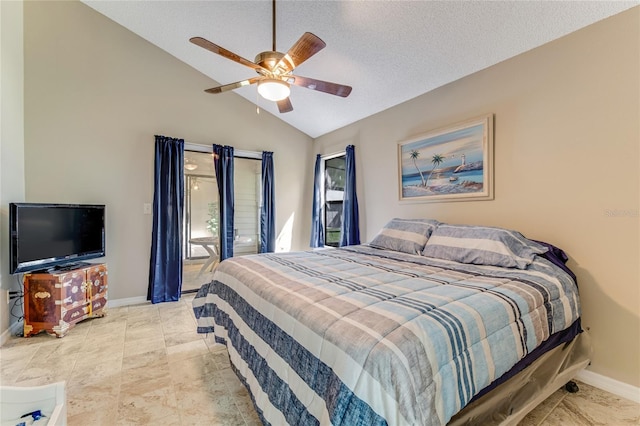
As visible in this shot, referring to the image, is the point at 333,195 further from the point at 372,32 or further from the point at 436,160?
the point at 372,32


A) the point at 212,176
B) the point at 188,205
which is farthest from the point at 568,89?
the point at 188,205

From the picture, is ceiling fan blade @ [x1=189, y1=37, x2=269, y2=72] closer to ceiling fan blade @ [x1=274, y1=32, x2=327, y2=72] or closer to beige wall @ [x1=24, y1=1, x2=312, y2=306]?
ceiling fan blade @ [x1=274, y1=32, x2=327, y2=72]

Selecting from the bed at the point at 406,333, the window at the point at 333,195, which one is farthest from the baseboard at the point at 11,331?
the window at the point at 333,195

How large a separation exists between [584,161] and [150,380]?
345 cm

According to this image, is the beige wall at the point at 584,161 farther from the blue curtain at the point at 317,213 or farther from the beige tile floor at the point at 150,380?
the blue curtain at the point at 317,213

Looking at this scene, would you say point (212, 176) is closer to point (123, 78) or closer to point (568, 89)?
point (123, 78)

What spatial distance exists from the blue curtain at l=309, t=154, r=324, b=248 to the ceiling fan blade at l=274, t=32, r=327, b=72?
2.74 metres

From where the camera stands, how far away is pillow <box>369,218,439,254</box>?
103 inches

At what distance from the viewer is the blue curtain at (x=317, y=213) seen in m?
4.60

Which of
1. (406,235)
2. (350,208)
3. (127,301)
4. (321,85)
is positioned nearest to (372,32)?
(321,85)

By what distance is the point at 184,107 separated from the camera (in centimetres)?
377

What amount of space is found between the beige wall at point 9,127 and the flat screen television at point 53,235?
0.65 feet

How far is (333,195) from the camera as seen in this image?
460 cm

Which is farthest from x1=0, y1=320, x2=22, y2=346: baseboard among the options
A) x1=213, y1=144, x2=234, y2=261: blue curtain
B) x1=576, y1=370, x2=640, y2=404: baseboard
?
x1=576, y1=370, x2=640, y2=404: baseboard
